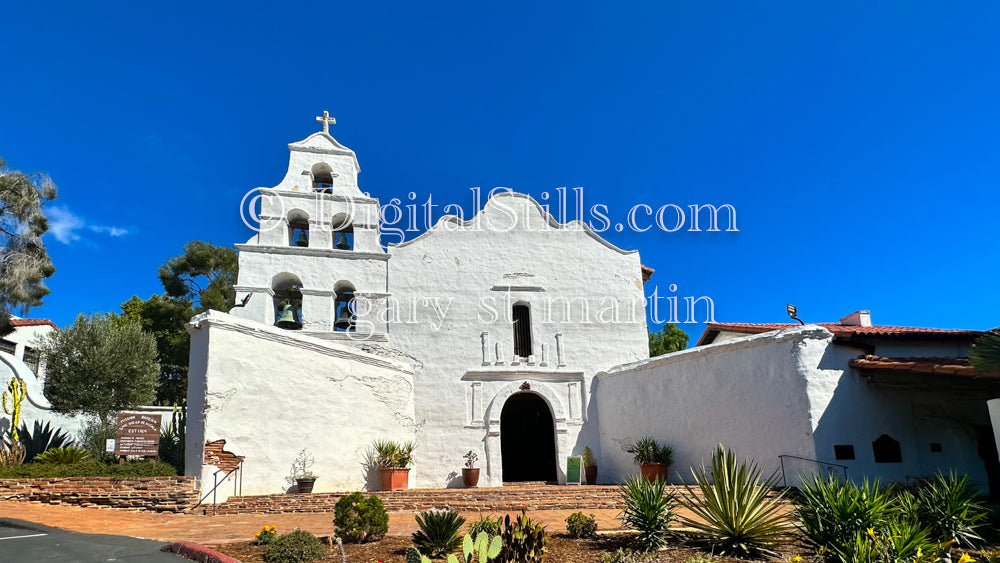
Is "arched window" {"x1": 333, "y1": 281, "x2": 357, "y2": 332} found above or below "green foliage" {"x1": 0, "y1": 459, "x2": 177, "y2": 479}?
above

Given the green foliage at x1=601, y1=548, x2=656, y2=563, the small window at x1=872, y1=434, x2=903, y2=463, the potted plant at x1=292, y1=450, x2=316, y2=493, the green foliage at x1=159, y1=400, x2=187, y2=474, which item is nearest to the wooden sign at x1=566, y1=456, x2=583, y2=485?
the potted plant at x1=292, y1=450, x2=316, y2=493

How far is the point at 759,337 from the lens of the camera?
14.7m

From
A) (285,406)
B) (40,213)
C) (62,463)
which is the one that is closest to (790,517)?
(285,406)

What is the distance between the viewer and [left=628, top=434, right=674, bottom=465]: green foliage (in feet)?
53.6

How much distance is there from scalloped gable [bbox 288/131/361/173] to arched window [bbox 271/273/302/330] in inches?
153

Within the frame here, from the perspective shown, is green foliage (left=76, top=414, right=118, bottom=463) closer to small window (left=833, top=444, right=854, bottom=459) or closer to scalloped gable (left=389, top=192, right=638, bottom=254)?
scalloped gable (left=389, top=192, right=638, bottom=254)

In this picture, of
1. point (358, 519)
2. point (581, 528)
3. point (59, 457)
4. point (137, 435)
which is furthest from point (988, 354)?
point (59, 457)

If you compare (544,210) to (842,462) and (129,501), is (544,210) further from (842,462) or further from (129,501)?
(129,501)

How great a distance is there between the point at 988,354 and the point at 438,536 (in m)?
8.99

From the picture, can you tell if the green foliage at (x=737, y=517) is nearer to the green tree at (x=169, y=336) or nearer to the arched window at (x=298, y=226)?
the arched window at (x=298, y=226)

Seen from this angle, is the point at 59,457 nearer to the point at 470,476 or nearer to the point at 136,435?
the point at 136,435

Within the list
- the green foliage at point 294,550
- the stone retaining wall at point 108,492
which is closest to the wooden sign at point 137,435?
the stone retaining wall at point 108,492

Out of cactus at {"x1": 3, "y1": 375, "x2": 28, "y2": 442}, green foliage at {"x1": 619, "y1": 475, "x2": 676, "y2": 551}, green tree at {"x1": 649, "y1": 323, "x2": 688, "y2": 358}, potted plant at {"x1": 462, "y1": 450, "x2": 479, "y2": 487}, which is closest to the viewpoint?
green foliage at {"x1": 619, "y1": 475, "x2": 676, "y2": 551}

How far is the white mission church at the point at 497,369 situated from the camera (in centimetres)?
1341
